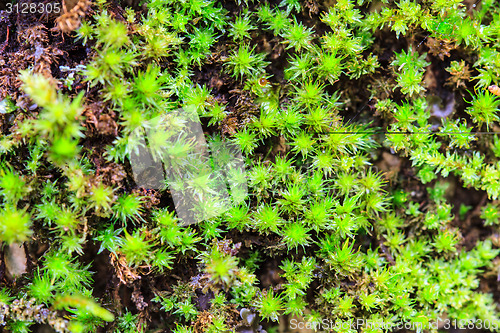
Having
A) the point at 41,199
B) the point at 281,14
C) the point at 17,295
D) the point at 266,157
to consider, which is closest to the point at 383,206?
the point at 266,157

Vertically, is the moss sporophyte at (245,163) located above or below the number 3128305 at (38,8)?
below

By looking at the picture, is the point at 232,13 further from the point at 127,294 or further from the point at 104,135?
the point at 127,294

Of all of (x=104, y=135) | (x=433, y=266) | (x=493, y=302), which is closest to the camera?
(x=104, y=135)

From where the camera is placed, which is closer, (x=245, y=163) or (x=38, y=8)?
(x=38, y=8)

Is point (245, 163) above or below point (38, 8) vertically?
below

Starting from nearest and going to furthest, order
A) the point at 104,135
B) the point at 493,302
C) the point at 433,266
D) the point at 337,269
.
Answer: the point at 104,135, the point at 337,269, the point at 433,266, the point at 493,302

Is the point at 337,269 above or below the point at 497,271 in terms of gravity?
above

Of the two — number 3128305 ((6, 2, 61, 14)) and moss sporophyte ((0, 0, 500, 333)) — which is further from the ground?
number 3128305 ((6, 2, 61, 14))

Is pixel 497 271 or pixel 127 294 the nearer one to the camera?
pixel 127 294
